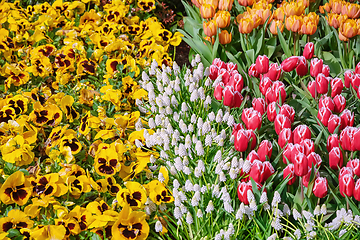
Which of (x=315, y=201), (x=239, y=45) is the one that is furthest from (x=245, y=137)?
(x=239, y=45)

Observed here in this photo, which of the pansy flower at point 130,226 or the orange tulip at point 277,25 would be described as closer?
the pansy flower at point 130,226

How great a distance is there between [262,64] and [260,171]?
2.43ft

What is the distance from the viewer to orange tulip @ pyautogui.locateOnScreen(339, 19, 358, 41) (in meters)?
2.16

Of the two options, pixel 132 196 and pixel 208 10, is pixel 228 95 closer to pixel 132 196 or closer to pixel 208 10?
pixel 132 196

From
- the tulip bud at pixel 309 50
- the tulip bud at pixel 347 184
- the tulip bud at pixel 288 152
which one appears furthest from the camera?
the tulip bud at pixel 309 50

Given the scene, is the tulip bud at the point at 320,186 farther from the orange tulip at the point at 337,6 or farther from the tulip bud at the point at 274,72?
the orange tulip at the point at 337,6

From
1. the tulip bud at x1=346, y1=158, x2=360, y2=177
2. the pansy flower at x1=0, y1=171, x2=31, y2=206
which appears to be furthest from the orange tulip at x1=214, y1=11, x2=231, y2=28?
the pansy flower at x1=0, y1=171, x2=31, y2=206

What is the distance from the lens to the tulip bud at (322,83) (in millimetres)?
1664

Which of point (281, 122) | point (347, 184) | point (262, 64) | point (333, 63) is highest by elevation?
point (262, 64)

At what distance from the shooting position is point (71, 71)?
2.54 m

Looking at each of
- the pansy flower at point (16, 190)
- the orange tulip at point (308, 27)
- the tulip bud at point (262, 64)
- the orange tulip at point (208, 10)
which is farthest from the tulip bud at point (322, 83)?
the pansy flower at point (16, 190)

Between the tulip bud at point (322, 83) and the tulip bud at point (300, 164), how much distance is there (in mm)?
565

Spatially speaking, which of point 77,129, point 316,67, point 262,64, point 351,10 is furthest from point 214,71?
point 351,10

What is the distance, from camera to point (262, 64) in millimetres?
1842
